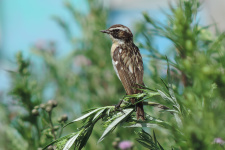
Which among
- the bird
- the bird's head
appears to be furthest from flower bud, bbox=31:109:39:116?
the bird's head

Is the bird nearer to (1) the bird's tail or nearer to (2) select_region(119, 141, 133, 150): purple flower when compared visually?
(1) the bird's tail

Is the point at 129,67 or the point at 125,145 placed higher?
the point at 129,67

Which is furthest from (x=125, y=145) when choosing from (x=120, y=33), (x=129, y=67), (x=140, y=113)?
(x=120, y=33)

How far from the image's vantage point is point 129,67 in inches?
44.9

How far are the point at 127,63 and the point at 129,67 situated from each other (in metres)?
0.06

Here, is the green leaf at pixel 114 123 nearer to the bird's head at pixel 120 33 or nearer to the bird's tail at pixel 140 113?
the bird's tail at pixel 140 113

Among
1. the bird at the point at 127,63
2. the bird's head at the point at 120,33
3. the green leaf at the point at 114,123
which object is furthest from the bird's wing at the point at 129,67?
the green leaf at the point at 114,123

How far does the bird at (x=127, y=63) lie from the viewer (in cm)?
98

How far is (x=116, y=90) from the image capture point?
202cm

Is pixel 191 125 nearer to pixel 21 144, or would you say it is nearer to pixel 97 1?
pixel 21 144

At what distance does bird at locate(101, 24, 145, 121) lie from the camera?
3.20ft

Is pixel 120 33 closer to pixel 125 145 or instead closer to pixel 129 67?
pixel 129 67

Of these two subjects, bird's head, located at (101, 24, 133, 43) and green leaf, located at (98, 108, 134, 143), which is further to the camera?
bird's head, located at (101, 24, 133, 43)

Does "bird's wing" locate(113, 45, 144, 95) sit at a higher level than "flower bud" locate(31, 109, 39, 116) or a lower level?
higher
